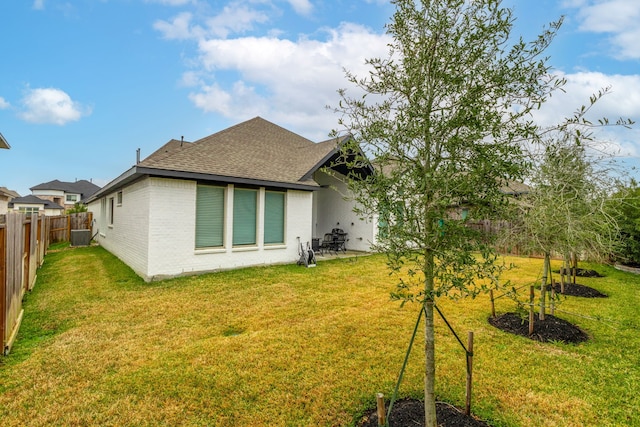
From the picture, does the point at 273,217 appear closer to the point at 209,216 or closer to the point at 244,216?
the point at 244,216

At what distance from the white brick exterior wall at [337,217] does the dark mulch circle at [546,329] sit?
8.10 metres

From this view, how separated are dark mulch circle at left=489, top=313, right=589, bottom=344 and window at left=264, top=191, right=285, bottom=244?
690cm

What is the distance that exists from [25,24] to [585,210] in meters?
16.1

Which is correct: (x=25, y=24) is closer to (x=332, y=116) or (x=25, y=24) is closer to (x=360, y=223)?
(x=332, y=116)

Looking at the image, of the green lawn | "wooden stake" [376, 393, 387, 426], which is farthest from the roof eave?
"wooden stake" [376, 393, 387, 426]

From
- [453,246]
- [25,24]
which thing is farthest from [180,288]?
[25,24]

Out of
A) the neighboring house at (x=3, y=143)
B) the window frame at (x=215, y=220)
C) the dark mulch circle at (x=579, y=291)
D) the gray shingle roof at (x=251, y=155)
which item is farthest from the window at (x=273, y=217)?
the neighboring house at (x=3, y=143)

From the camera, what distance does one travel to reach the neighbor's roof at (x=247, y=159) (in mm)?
8180

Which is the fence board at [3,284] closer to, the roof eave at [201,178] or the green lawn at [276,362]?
the green lawn at [276,362]

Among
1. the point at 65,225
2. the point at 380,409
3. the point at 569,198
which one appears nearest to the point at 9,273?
the point at 380,409

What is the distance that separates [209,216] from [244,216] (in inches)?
43.7

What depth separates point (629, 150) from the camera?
4.23 m

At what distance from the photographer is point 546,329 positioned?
4930 mm

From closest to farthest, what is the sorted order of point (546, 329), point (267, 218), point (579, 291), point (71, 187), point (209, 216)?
point (546, 329), point (579, 291), point (209, 216), point (267, 218), point (71, 187)
